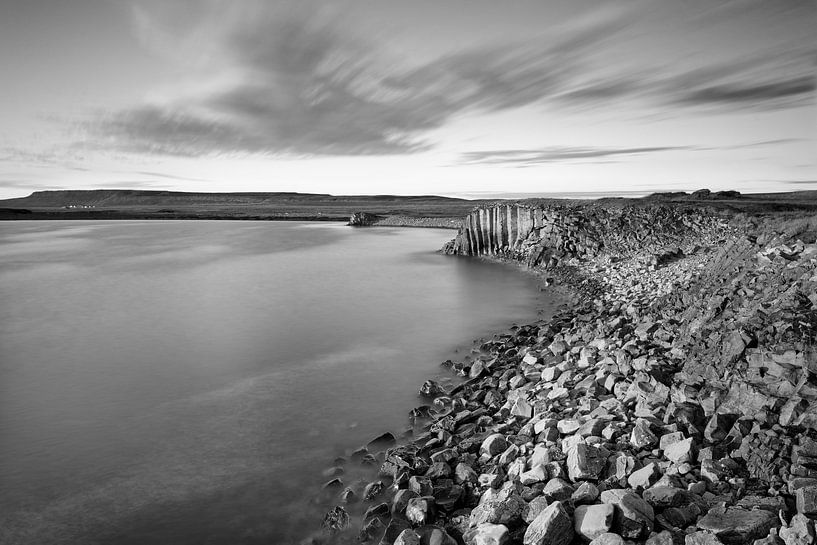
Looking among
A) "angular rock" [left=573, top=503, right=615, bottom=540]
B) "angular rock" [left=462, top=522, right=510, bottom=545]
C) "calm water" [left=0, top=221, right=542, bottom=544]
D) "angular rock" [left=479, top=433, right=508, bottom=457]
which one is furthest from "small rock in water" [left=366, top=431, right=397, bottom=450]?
"angular rock" [left=573, top=503, right=615, bottom=540]

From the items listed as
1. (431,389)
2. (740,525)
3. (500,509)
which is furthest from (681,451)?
(431,389)

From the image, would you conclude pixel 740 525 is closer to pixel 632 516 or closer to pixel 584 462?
pixel 632 516

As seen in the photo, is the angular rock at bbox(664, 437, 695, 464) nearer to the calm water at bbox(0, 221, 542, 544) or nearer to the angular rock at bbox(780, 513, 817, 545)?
the angular rock at bbox(780, 513, 817, 545)

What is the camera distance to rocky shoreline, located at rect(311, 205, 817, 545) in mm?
5320

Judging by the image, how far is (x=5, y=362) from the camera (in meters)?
13.7

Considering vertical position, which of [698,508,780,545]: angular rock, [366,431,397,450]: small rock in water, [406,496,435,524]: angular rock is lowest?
[366,431,397,450]: small rock in water

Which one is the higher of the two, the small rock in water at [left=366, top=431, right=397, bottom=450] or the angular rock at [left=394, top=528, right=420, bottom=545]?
the angular rock at [left=394, top=528, right=420, bottom=545]

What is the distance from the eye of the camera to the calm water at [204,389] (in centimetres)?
707

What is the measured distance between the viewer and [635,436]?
6.79m

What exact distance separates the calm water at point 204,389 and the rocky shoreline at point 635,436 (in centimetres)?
108

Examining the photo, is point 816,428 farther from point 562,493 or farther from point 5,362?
point 5,362

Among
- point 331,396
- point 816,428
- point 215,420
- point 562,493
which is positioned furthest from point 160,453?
point 816,428

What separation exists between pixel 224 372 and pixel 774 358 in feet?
36.9

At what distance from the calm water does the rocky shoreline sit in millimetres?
1082
